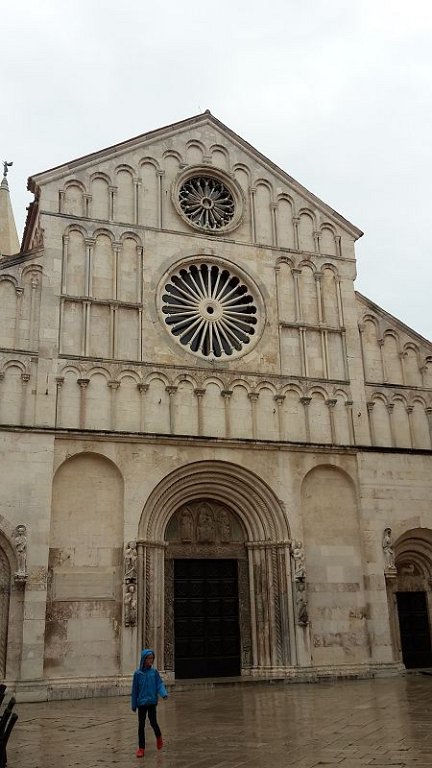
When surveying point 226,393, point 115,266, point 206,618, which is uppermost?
point 115,266

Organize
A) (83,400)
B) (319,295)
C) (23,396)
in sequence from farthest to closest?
(319,295) < (83,400) < (23,396)

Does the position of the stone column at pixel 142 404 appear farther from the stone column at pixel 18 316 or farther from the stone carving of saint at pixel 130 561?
the stone column at pixel 18 316

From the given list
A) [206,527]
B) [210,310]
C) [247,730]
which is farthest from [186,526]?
[247,730]

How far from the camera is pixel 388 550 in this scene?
20125mm

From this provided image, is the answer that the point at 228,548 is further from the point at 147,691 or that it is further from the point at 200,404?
the point at 147,691

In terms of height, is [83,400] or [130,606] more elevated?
[83,400]

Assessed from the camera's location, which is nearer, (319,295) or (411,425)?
(411,425)

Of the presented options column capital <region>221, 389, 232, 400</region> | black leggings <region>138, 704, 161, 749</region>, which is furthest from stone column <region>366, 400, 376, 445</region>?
black leggings <region>138, 704, 161, 749</region>

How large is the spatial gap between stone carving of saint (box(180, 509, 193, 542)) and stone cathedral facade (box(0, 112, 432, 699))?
6 centimetres

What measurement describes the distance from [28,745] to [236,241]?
52.2 ft

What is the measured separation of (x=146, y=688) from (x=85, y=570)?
816 centimetres

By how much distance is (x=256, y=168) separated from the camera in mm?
23781

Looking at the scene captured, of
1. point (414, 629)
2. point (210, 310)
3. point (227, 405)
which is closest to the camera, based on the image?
point (227, 405)

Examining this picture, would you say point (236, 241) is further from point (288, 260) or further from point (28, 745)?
point (28, 745)
